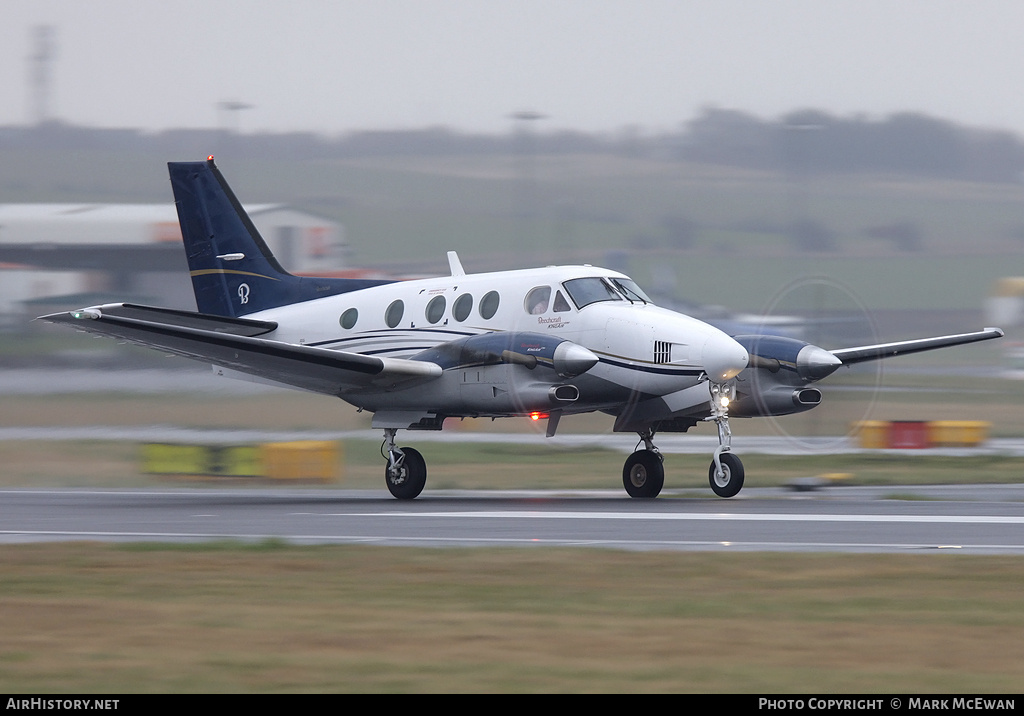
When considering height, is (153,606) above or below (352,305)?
below

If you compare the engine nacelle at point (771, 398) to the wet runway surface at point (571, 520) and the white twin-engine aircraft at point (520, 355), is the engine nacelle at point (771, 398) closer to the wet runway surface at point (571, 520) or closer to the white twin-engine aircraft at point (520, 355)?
the white twin-engine aircraft at point (520, 355)

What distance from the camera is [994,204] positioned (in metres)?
63.2

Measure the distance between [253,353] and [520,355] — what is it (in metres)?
4.39

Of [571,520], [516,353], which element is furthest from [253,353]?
[571,520]

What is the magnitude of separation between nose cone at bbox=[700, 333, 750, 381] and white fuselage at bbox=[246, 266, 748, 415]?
0.05 ft

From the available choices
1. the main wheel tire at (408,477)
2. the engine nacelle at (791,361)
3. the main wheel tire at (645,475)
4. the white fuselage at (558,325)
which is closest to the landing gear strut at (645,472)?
the main wheel tire at (645,475)

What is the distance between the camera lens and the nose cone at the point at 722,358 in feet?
60.5

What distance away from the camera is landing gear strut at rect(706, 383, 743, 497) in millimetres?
18938

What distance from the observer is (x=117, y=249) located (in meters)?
51.9

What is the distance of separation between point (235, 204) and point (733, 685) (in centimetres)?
1907

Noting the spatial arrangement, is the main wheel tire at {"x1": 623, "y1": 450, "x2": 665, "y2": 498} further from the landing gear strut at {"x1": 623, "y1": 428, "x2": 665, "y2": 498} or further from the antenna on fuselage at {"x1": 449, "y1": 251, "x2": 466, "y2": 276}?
the antenna on fuselage at {"x1": 449, "y1": 251, "x2": 466, "y2": 276}

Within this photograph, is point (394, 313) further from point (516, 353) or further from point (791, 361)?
point (791, 361)

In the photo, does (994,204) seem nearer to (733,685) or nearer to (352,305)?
(352,305)
